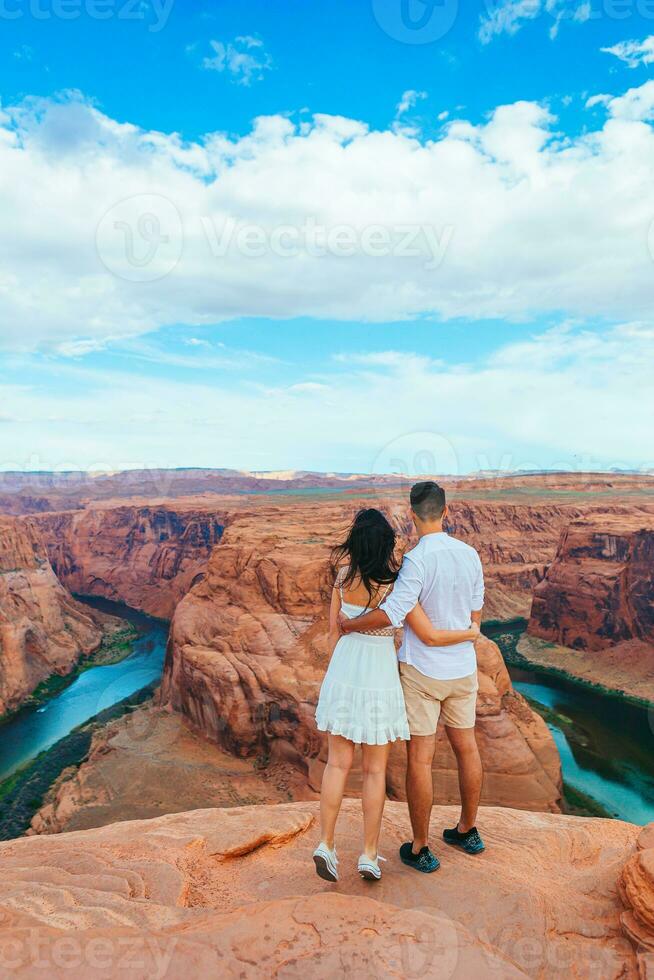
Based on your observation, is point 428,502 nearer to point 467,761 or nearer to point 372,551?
point 372,551

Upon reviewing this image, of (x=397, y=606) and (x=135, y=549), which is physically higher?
(x=397, y=606)

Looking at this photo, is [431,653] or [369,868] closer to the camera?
[369,868]

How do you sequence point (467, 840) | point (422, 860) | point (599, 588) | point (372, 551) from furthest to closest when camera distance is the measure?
point (599, 588), point (467, 840), point (422, 860), point (372, 551)

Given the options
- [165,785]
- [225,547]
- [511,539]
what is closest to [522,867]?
[165,785]

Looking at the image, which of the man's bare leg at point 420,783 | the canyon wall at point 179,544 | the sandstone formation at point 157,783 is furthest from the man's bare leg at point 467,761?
the canyon wall at point 179,544

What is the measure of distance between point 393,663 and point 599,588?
47983mm

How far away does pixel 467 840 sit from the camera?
214 inches

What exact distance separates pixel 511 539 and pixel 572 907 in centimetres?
7160

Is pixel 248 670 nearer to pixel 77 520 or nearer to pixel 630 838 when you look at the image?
pixel 630 838

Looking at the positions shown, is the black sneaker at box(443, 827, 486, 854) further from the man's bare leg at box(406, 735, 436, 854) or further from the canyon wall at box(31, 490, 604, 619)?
the canyon wall at box(31, 490, 604, 619)

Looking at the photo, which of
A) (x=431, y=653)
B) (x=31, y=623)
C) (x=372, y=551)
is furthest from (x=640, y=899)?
(x=31, y=623)

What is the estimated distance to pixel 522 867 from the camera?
5.21 metres

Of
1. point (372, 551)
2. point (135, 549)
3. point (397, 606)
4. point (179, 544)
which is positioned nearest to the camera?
point (397, 606)

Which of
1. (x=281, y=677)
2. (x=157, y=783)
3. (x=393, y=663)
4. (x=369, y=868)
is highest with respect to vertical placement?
(x=393, y=663)
